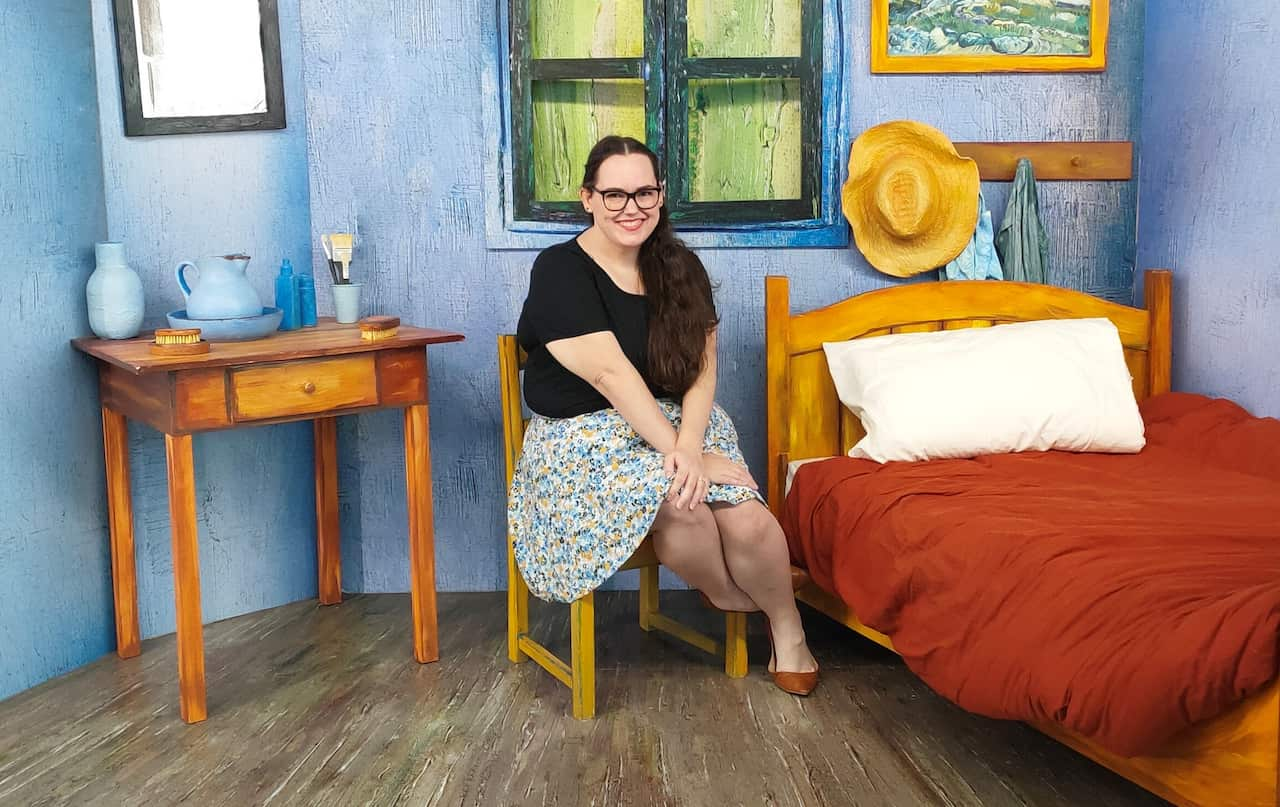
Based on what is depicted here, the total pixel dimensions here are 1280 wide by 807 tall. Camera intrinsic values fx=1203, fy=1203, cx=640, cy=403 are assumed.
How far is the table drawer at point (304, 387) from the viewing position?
2.58 m

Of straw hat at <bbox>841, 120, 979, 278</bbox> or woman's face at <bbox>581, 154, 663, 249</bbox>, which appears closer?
woman's face at <bbox>581, 154, 663, 249</bbox>

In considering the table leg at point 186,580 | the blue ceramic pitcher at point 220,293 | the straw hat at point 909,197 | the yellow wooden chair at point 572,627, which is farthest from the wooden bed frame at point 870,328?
the table leg at point 186,580

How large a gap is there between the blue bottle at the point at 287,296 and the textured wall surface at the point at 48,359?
0.46 meters

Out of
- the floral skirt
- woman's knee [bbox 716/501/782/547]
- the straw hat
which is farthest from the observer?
the straw hat

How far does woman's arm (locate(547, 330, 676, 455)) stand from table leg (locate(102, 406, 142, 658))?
116cm

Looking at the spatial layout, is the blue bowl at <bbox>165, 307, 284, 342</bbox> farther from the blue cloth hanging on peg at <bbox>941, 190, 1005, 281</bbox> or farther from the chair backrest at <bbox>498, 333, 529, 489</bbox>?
the blue cloth hanging on peg at <bbox>941, 190, 1005, 281</bbox>

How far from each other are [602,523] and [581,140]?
4.30 feet

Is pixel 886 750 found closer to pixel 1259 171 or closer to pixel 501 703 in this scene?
pixel 501 703

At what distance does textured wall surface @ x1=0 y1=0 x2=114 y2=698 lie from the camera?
108 inches

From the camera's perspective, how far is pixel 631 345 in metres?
2.72

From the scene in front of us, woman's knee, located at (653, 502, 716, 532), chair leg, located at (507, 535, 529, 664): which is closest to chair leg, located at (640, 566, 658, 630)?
chair leg, located at (507, 535, 529, 664)

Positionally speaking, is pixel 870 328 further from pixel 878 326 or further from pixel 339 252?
pixel 339 252

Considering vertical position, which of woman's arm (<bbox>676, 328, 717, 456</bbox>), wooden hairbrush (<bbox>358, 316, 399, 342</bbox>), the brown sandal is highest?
wooden hairbrush (<bbox>358, 316, 399, 342</bbox>)

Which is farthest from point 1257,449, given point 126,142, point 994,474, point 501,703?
point 126,142
